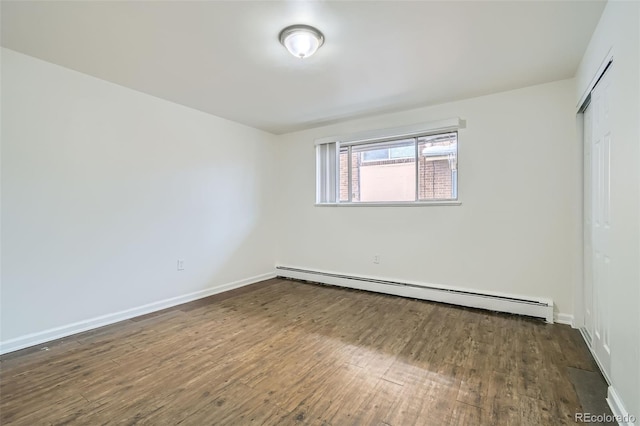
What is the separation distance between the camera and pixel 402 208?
386cm

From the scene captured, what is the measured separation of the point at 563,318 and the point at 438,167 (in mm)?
2036

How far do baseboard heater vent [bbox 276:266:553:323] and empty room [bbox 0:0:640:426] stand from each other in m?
Answer: 0.02

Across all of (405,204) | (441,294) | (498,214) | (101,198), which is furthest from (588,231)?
(101,198)

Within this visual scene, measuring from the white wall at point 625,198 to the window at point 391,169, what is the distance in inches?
71.9

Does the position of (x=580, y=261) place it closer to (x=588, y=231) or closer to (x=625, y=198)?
(x=588, y=231)

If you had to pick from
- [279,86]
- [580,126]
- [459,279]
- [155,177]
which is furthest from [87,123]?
[580,126]

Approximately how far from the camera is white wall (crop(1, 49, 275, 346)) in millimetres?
2391

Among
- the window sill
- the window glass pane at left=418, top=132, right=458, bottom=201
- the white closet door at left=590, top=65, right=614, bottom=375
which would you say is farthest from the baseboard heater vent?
the window glass pane at left=418, top=132, right=458, bottom=201

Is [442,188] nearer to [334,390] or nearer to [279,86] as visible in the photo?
[279,86]

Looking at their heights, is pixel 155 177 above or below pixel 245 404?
above

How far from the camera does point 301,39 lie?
208 cm

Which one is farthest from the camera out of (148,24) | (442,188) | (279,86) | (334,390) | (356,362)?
(442,188)

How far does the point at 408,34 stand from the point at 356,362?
247cm

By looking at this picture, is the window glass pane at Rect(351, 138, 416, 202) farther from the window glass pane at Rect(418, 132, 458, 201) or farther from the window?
the window glass pane at Rect(418, 132, 458, 201)
